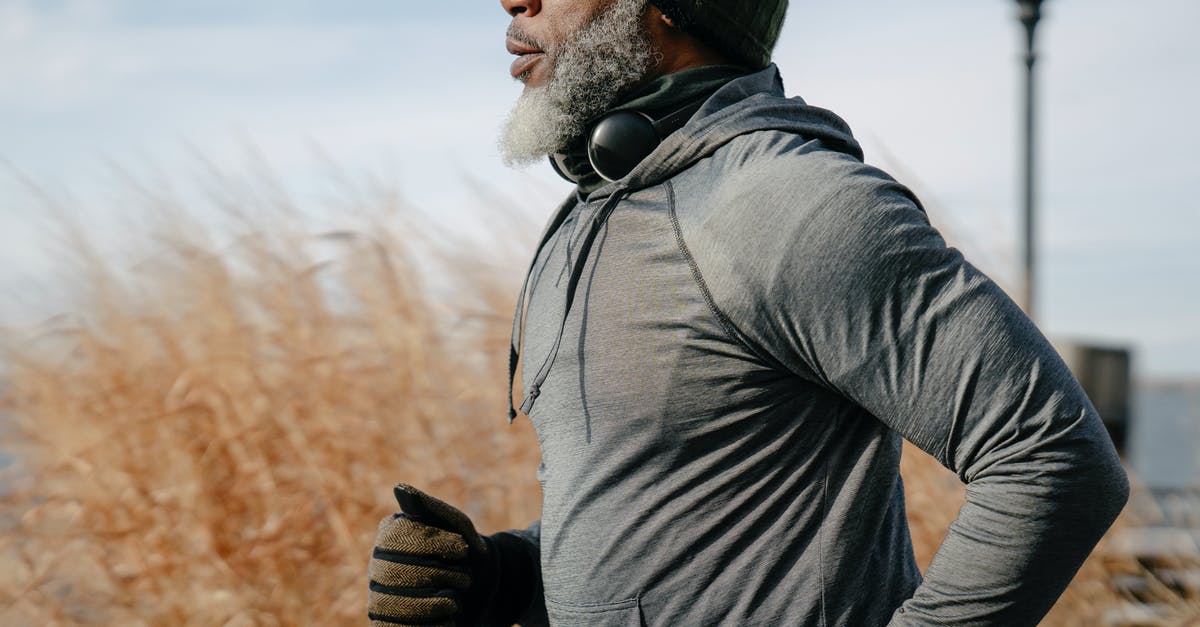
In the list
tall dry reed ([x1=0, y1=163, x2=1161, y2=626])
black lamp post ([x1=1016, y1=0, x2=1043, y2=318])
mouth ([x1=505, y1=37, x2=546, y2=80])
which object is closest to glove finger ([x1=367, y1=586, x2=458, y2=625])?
mouth ([x1=505, y1=37, x2=546, y2=80])

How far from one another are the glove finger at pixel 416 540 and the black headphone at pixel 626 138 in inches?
22.4

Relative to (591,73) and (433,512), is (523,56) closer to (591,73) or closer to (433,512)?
(591,73)

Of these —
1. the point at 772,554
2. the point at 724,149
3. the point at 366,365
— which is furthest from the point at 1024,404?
the point at 366,365

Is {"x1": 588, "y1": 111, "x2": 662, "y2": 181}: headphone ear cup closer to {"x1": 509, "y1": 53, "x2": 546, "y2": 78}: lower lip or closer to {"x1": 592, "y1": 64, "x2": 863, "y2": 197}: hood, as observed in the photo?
{"x1": 592, "y1": 64, "x2": 863, "y2": 197}: hood

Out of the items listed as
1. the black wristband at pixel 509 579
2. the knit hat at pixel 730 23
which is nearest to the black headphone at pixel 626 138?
the knit hat at pixel 730 23

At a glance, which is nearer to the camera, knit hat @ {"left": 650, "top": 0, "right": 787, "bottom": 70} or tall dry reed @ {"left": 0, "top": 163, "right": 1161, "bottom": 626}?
knit hat @ {"left": 650, "top": 0, "right": 787, "bottom": 70}

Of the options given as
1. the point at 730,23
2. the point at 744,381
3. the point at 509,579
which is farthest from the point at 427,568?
the point at 730,23

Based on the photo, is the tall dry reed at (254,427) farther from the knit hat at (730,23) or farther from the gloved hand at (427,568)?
the knit hat at (730,23)

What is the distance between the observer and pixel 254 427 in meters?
3.32

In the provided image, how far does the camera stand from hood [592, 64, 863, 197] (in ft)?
4.60

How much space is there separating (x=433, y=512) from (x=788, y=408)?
22.6 inches

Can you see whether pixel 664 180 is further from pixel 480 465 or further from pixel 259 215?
pixel 259 215

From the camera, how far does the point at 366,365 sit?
362cm

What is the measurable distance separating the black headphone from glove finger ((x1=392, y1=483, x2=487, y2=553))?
0.52 metres
